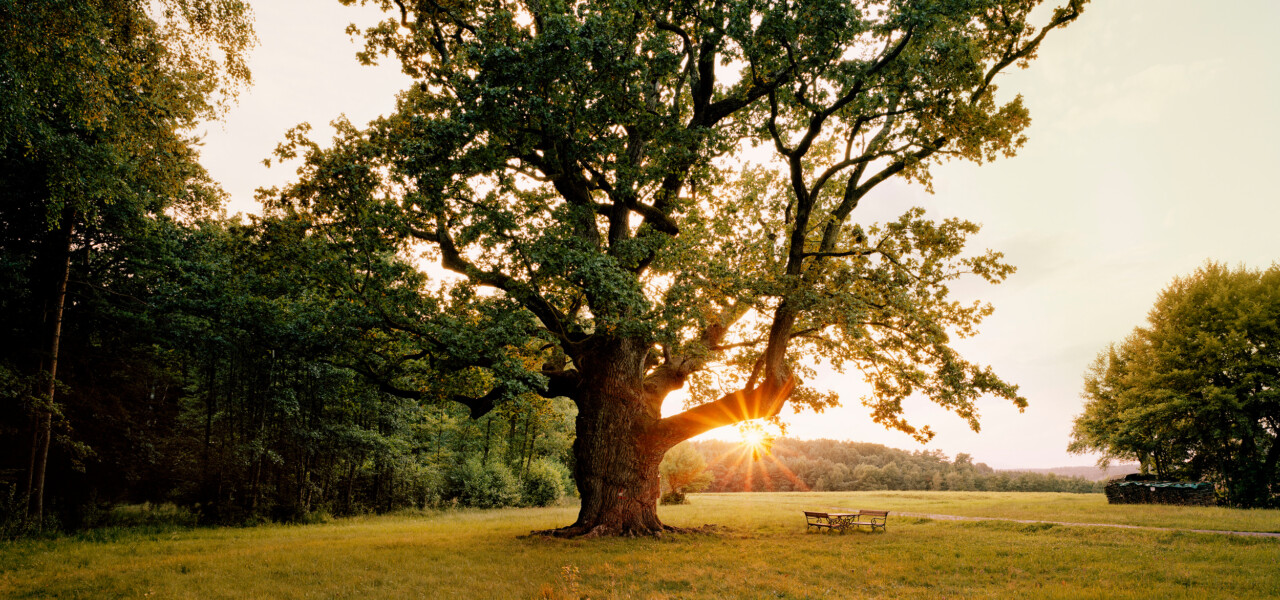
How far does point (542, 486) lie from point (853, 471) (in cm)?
5928

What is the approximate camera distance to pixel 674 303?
41.2ft

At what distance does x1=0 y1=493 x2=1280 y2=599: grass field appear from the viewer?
8.34 meters

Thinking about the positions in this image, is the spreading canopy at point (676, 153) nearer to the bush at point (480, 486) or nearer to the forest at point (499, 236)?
the forest at point (499, 236)

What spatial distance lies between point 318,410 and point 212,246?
26.7ft

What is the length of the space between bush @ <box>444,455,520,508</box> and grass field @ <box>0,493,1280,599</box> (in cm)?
1803

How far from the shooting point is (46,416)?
51.4 feet

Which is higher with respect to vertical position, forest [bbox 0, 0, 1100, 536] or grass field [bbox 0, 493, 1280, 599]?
forest [bbox 0, 0, 1100, 536]

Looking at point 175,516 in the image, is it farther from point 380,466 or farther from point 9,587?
point 9,587

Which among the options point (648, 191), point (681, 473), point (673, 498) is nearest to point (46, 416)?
point (648, 191)

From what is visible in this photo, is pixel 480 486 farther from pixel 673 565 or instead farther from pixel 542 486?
pixel 673 565

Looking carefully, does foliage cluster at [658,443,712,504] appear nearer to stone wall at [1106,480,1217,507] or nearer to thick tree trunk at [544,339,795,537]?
thick tree trunk at [544,339,795,537]

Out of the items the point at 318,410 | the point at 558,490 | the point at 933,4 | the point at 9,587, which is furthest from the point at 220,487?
the point at 933,4

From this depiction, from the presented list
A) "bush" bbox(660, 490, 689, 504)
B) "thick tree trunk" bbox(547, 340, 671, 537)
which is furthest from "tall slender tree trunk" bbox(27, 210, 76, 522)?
"bush" bbox(660, 490, 689, 504)

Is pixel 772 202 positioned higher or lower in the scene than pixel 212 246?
higher
